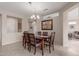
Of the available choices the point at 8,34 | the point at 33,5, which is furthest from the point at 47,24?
the point at 8,34

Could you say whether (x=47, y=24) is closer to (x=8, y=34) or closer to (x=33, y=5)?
(x=33, y=5)

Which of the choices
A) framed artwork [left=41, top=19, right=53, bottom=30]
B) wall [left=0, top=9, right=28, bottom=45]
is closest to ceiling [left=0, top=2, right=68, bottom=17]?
wall [left=0, top=9, right=28, bottom=45]

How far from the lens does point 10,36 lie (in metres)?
7.09

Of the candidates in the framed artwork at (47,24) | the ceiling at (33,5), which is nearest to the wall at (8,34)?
the ceiling at (33,5)

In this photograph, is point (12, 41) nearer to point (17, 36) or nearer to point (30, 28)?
point (17, 36)

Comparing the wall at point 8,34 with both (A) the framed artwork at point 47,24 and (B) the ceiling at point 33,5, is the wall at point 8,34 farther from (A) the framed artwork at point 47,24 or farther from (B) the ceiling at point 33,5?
(A) the framed artwork at point 47,24

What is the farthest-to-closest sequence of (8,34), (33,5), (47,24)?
(47,24), (8,34), (33,5)

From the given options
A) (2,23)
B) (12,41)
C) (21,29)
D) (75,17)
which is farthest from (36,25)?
(75,17)

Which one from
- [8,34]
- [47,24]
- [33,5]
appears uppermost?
[33,5]

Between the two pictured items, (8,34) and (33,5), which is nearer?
(33,5)

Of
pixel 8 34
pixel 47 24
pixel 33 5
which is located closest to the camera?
pixel 33 5

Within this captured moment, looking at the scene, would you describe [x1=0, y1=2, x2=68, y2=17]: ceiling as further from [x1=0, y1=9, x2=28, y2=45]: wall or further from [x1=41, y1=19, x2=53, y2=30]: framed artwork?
[x1=41, y1=19, x2=53, y2=30]: framed artwork

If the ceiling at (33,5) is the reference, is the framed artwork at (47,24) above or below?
below

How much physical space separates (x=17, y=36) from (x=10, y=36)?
2.90 ft
